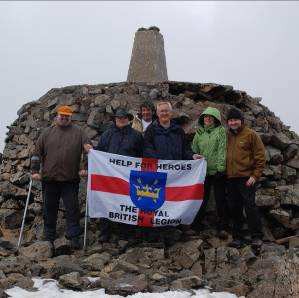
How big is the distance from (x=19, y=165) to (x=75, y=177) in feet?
13.0

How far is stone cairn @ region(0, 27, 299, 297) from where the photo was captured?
6777 mm

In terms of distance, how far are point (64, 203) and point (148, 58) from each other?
651cm

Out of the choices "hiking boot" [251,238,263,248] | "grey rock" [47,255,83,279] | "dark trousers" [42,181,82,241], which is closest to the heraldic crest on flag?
"dark trousers" [42,181,82,241]

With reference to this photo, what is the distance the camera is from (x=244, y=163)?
27.0 feet

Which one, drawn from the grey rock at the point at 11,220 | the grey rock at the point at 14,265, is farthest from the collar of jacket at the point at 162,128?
the grey rock at the point at 11,220

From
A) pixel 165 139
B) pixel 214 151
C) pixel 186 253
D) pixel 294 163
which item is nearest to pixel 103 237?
pixel 186 253

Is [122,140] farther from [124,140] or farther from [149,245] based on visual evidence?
[149,245]

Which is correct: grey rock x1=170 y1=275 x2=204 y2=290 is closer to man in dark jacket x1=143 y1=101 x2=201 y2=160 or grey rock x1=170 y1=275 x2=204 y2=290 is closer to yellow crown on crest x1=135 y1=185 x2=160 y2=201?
yellow crown on crest x1=135 y1=185 x2=160 y2=201

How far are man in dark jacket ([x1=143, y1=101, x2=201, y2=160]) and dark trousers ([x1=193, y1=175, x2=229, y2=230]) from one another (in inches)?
23.0

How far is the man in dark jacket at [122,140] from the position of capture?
27.4ft

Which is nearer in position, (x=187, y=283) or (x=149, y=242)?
(x=187, y=283)

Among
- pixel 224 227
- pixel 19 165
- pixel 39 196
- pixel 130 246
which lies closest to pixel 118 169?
pixel 130 246

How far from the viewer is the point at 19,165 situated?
12.0 metres

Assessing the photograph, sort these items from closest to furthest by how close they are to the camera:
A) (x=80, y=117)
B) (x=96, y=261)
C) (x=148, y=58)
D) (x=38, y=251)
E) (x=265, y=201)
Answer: (x=96, y=261) < (x=38, y=251) < (x=265, y=201) < (x=80, y=117) < (x=148, y=58)
